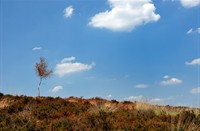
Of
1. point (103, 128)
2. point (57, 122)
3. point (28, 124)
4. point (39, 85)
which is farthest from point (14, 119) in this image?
point (39, 85)

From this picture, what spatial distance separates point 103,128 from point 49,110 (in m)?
6.58

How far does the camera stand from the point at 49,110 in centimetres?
1883

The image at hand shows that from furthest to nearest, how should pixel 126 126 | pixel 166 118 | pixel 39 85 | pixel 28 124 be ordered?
pixel 39 85 → pixel 166 118 → pixel 28 124 → pixel 126 126

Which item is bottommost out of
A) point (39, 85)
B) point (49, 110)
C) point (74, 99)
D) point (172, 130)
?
point (172, 130)

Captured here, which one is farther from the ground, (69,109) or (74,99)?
(74,99)

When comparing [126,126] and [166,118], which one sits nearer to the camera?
[126,126]

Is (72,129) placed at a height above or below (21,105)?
below

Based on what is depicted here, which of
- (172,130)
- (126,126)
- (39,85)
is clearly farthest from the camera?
(39,85)

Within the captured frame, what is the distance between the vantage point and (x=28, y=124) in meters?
13.9

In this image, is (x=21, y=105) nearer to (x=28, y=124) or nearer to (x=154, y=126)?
(x=28, y=124)

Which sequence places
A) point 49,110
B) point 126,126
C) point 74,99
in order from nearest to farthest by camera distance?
point 126,126, point 49,110, point 74,99

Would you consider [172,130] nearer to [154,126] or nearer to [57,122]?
[154,126]

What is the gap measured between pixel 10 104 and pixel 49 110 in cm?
338

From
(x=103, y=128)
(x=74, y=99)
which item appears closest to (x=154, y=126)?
(x=103, y=128)
